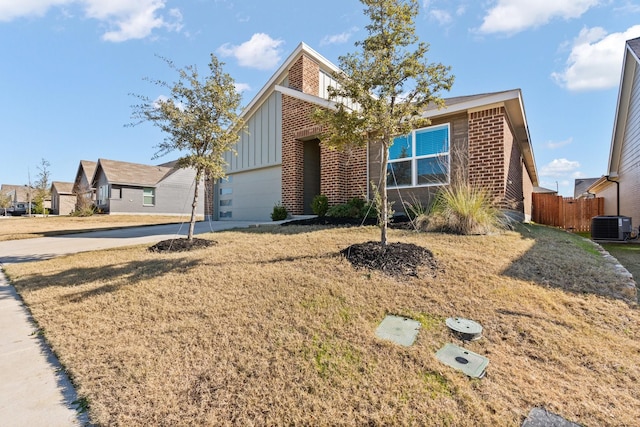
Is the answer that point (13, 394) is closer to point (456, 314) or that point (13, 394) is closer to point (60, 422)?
point (60, 422)

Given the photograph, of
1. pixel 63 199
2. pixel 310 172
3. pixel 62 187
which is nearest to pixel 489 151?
pixel 310 172

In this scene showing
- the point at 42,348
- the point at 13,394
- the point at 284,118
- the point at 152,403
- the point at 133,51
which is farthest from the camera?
the point at 284,118

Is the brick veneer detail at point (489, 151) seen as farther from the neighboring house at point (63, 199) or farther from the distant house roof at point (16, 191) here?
the distant house roof at point (16, 191)

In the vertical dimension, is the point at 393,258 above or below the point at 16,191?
below

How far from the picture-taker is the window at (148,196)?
27.1 m

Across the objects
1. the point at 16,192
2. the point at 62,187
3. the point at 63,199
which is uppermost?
the point at 16,192

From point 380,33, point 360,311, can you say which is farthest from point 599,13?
point 360,311

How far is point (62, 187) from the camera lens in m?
35.9

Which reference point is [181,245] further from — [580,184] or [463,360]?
[580,184]

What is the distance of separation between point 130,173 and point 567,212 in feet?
104

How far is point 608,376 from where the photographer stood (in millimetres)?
2107

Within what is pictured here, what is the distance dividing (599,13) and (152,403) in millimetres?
12404

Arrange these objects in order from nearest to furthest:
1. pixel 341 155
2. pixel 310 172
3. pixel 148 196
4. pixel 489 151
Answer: pixel 489 151 < pixel 341 155 < pixel 310 172 < pixel 148 196

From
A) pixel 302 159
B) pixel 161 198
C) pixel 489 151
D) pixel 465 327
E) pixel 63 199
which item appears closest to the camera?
pixel 465 327
